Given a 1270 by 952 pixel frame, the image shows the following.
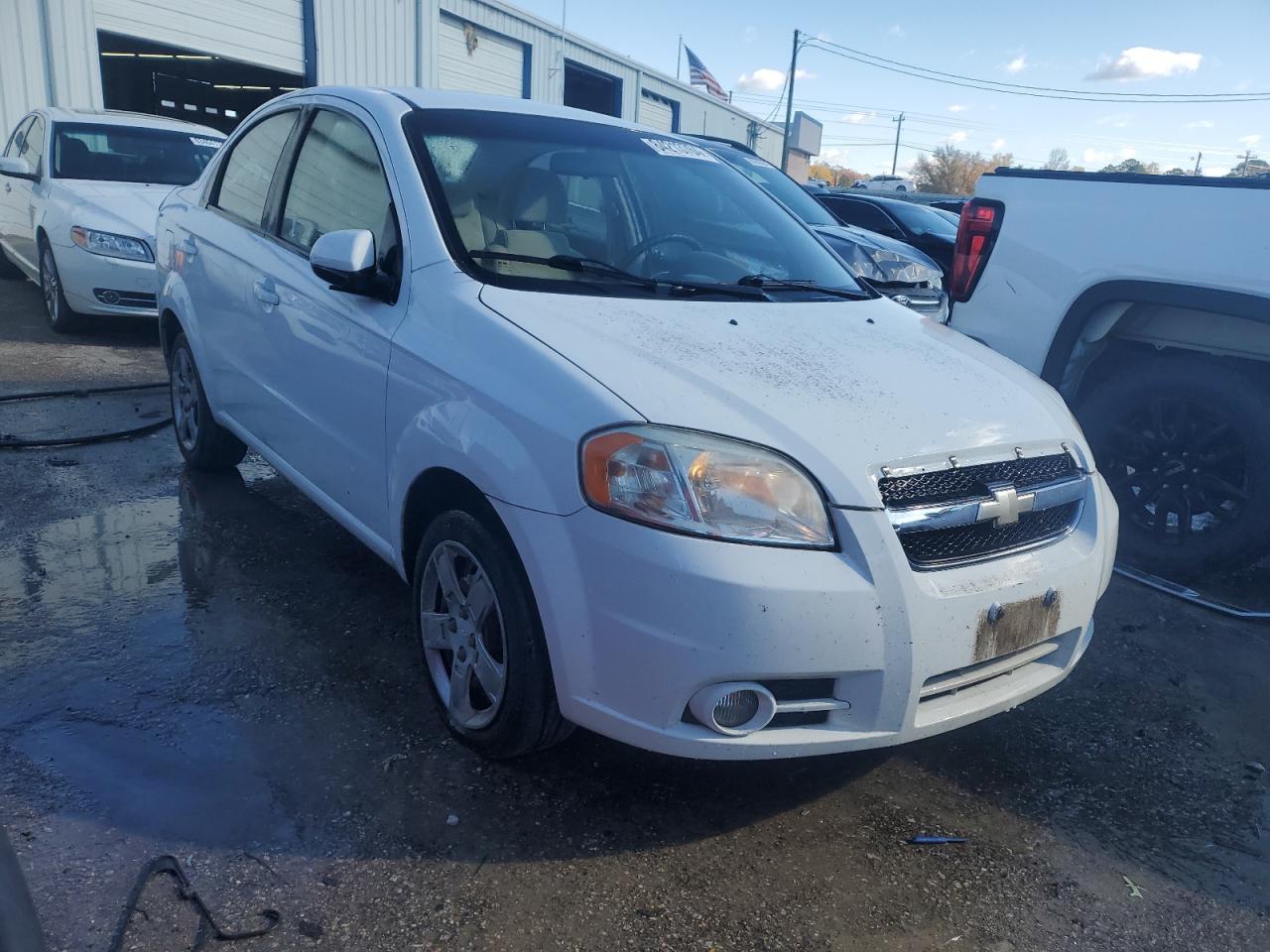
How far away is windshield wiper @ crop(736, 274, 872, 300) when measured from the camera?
332cm

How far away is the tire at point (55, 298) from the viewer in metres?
7.82

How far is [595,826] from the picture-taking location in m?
2.54

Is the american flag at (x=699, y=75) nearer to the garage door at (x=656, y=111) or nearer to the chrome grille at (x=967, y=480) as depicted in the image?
the garage door at (x=656, y=111)

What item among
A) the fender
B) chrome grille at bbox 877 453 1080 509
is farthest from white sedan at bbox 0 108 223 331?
chrome grille at bbox 877 453 1080 509

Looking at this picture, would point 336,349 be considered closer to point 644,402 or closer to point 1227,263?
point 644,402

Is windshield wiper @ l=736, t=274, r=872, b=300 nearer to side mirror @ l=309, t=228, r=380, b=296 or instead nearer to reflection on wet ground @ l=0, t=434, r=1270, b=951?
side mirror @ l=309, t=228, r=380, b=296

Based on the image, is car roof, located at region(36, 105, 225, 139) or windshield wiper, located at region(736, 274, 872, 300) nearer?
windshield wiper, located at region(736, 274, 872, 300)

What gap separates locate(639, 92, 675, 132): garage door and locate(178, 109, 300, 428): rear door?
2378cm

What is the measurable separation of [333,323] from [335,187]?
59cm

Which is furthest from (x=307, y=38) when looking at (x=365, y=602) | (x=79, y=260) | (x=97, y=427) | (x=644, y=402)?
(x=644, y=402)

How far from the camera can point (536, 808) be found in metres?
2.59

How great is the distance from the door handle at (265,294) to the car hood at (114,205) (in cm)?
425

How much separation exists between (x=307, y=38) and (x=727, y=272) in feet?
51.8

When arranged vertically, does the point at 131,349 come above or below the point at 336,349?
below
